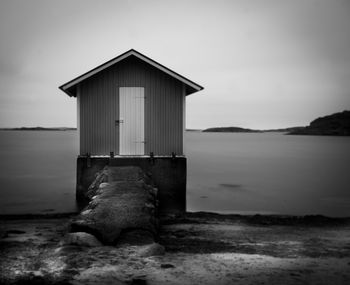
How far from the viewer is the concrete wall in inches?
531

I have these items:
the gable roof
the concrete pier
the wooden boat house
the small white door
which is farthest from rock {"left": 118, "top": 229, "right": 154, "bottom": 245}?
the gable roof

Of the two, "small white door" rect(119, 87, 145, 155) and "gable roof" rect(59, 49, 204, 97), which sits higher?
"gable roof" rect(59, 49, 204, 97)

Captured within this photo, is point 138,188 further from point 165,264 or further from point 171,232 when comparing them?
point 165,264

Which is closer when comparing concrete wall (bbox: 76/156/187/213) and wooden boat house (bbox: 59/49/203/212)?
concrete wall (bbox: 76/156/187/213)

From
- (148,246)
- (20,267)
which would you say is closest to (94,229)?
(148,246)

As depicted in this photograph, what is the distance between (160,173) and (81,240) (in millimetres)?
6118

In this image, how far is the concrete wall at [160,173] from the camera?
44.3 ft

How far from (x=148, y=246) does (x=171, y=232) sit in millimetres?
2854

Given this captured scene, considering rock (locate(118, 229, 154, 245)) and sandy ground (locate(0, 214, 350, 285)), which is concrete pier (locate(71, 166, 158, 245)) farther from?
sandy ground (locate(0, 214, 350, 285))

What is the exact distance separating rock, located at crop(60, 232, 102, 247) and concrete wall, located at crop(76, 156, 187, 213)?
5561 mm

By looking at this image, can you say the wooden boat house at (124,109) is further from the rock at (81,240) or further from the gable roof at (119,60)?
the rock at (81,240)

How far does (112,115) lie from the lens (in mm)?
13750

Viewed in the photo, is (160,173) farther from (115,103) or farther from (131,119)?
(115,103)

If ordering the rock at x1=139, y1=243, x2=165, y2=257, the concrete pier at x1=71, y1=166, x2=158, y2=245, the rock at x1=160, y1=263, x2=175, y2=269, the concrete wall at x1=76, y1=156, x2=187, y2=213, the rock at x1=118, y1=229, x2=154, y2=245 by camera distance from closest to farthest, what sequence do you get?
the rock at x1=160, y1=263, x2=175, y2=269 < the rock at x1=139, y1=243, x2=165, y2=257 < the rock at x1=118, y1=229, x2=154, y2=245 < the concrete pier at x1=71, y1=166, x2=158, y2=245 < the concrete wall at x1=76, y1=156, x2=187, y2=213
